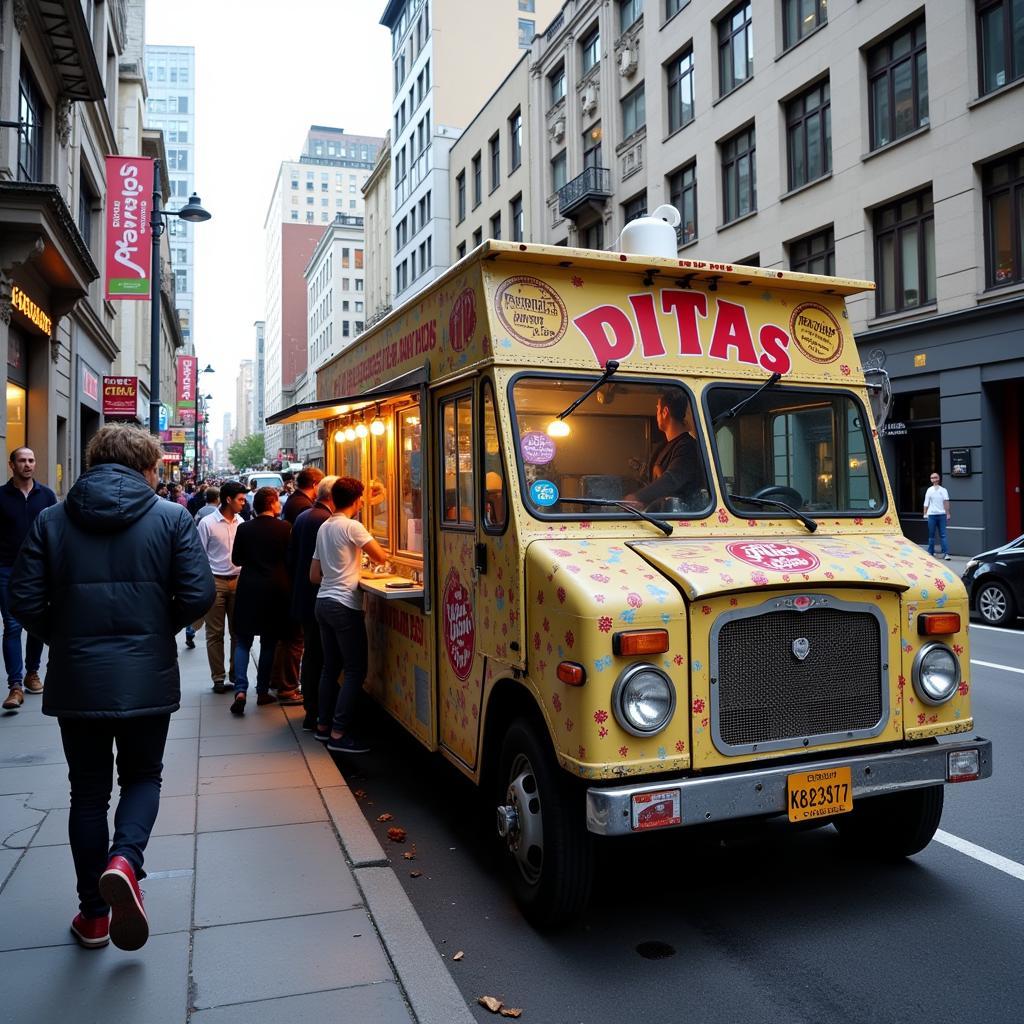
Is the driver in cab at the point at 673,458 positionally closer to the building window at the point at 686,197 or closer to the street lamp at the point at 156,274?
the street lamp at the point at 156,274

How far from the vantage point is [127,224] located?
20.9 metres

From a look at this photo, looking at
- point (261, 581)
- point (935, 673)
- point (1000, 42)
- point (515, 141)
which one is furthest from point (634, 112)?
point (935, 673)

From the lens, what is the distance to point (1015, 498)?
62.5 ft

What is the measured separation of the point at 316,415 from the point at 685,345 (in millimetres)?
4900

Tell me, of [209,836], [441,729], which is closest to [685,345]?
[441,729]

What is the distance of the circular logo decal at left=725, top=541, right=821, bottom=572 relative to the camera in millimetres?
4004

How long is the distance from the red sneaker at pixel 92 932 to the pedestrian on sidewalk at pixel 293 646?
4491 millimetres

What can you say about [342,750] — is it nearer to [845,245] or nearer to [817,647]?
[817,647]

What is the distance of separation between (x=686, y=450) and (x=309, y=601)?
3934 mm

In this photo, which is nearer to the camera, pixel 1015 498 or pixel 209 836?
pixel 209 836

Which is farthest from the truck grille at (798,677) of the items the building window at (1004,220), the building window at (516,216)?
the building window at (516,216)

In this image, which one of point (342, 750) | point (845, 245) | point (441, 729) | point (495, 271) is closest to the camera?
point (495, 271)

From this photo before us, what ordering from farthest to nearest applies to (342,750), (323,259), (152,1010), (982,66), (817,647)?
(323,259)
(982,66)
(342,750)
(817,647)
(152,1010)

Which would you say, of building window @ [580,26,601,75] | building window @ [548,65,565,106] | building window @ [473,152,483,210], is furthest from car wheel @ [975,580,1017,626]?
building window @ [473,152,483,210]
